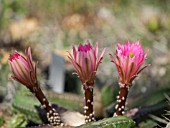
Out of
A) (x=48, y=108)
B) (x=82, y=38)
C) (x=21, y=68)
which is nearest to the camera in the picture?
(x=21, y=68)

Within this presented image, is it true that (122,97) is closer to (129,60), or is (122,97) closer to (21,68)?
(129,60)

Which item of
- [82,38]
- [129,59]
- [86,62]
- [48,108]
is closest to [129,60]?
[129,59]

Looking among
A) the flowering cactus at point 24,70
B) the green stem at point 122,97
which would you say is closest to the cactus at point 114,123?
the green stem at point 122,97

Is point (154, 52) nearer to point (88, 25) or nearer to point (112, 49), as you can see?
point (112, 49)

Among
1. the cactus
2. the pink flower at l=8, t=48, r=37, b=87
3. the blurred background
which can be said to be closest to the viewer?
the cactus

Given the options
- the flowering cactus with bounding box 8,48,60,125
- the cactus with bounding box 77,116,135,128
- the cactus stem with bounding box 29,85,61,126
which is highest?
the flowering cactus with bounding box 8,48,60,125

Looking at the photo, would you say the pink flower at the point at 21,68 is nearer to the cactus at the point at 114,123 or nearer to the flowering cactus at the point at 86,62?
the flowering cactus at the point at 86,62

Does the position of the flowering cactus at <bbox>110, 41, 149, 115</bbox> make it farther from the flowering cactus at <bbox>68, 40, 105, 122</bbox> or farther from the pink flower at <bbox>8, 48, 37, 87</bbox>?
the pink flower at <bbox>8, 48, 37, 87</bbox>

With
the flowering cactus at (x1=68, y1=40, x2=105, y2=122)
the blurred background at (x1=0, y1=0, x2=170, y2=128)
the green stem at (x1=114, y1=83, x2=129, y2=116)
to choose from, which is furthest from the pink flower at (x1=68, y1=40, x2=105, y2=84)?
the blurred background at (x1=0, y1=0, x2=170, y2=128)
